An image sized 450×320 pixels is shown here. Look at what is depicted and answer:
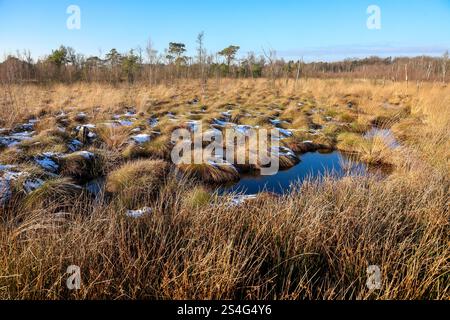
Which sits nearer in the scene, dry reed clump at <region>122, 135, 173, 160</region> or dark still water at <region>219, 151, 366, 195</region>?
dark still water at <region>219, 151, 366, 195</region>

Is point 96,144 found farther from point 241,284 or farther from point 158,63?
point 158,63

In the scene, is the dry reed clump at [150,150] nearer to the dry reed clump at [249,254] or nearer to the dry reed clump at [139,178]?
the dry reed clump at [139,178]

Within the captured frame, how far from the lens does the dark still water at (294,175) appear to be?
477cm

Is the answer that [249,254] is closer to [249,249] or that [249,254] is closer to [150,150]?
[249,249]

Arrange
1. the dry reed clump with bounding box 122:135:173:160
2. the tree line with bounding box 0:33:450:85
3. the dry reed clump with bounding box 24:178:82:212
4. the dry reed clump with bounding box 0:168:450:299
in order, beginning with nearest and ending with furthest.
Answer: the dry reed clump with bounding box 0:168:450:299
the dry reed clump with bounding box 24:178:82:212
the dry reed clump with bounding box 122:135:173:160
the tree line with bounding box 0:33:450:85

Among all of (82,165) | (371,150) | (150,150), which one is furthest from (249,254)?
(371,150)

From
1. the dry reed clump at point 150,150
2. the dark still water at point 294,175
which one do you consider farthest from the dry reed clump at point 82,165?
the dark still water at point 294,175

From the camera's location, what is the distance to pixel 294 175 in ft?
18.4

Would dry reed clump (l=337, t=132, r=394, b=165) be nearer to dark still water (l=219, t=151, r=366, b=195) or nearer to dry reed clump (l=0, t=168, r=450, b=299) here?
dark still water (l=219, t=151, r=366, b=195)

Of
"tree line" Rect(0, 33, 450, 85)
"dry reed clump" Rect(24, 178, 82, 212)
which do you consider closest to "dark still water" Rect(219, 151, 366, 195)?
"dry reed clump" Rect(24, 178, 82, 212)

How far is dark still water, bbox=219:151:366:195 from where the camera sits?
477cm

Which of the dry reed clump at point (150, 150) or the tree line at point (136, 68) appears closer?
the dry reed clump at point (150, 150)

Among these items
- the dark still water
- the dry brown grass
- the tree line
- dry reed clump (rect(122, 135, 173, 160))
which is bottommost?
the dark still water

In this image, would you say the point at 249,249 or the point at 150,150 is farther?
the point at 150,150
